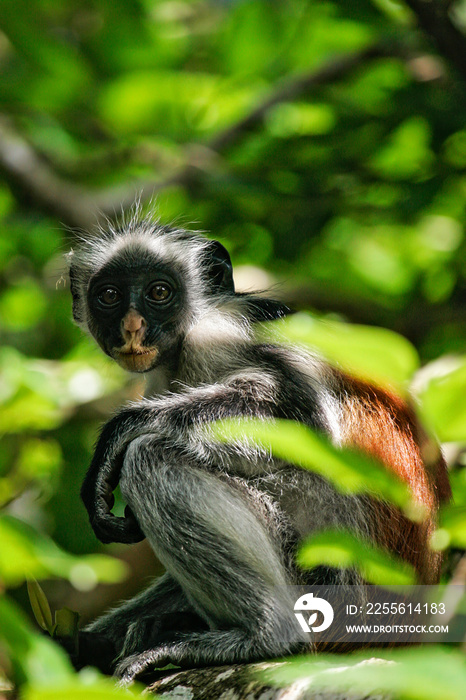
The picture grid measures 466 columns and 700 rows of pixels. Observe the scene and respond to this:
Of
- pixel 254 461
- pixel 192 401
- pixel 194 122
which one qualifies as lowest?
pixel 254 461

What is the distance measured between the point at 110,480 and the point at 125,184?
3.87 m

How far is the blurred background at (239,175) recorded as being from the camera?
5211 mm

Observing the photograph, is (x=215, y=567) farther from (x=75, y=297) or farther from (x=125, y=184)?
(x=125, y=184)

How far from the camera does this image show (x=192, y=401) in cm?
496

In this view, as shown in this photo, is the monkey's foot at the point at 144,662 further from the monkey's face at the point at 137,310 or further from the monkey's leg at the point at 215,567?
the monkey's face at the point at 137,310

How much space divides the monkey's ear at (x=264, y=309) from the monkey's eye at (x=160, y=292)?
54 centimetres

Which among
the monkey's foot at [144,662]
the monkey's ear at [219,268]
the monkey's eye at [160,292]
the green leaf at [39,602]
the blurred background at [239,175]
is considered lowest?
the monkey's foot at [144,662]

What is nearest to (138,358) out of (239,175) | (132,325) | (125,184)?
(132,325)

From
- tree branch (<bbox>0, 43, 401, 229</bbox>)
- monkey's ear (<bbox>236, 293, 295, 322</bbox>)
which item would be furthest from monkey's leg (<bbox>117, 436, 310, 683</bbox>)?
A: tree branch (<bbox>0, 43, 401, 229</bbox>)

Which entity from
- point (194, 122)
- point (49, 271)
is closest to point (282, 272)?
point (194, 122)

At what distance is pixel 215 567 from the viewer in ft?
14.3

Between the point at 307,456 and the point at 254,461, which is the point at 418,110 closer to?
the point at 254,461

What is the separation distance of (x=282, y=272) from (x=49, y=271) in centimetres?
256

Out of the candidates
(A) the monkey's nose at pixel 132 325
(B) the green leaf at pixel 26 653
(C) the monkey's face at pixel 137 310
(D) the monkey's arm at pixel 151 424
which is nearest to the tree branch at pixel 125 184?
(C) the monkey's face at pixel 137 310
